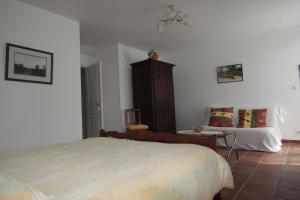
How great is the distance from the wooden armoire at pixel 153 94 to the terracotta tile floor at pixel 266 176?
1601 millimetres

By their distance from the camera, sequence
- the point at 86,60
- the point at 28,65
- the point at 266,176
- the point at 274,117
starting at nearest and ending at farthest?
1. the point at 266,176
2. the point at 28,65
3. the point at 274,117
4. the point at 86,60

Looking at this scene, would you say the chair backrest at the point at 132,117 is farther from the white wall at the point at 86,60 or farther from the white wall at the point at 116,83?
the white wall at the point at 86,60

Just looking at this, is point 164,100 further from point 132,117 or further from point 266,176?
point 266,176

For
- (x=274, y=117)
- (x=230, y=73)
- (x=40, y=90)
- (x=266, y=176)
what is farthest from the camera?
(x=230, y=73)

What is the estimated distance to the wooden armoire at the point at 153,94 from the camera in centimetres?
445

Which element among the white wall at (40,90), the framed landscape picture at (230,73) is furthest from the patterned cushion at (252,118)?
the white wall at (40,90)

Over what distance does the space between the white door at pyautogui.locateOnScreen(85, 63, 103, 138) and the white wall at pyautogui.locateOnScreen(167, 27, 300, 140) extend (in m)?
2.28

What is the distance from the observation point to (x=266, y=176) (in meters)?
2.54

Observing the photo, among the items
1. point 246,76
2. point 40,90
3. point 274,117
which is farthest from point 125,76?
point 274,117

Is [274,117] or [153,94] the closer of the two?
[274,117]

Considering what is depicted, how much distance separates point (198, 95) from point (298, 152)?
2432 millimetres

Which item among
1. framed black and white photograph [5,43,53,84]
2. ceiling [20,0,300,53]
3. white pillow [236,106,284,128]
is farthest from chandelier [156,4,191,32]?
white pillow [236,106,284,128]

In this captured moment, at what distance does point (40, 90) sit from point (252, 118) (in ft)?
12.7

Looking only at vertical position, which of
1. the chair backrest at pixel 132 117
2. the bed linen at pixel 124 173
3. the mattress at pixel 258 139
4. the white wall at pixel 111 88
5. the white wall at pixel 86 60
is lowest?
the mattress at pixel 258 139
